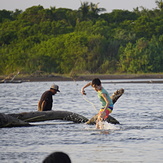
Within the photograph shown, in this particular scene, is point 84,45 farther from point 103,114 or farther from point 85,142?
point 85,142

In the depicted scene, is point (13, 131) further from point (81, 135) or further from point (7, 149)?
point (7, 149)

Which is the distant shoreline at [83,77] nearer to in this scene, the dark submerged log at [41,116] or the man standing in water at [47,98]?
the man standing in water at [47,98]

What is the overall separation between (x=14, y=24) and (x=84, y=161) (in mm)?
93370

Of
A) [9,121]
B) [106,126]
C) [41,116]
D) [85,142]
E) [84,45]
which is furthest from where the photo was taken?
[84,45]

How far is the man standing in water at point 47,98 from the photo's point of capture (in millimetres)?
16109

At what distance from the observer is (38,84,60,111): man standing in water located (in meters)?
16.1

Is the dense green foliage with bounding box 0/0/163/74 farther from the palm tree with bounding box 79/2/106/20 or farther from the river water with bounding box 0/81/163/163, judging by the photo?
the river water with bounding box 0/81/163/163

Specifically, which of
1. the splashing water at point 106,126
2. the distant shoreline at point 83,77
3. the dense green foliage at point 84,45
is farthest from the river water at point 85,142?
the dense green foliage at point 84,45

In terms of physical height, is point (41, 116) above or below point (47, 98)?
below

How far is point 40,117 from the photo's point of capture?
1603 cm

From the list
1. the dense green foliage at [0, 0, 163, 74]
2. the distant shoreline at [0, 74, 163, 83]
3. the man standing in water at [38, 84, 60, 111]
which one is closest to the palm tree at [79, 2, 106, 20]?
the dense green foliage at [0, 0, 163, 74]

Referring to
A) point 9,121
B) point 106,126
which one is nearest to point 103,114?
point 106,126

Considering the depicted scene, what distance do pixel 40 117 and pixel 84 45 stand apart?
6379cm

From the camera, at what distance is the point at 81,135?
1378 cm
